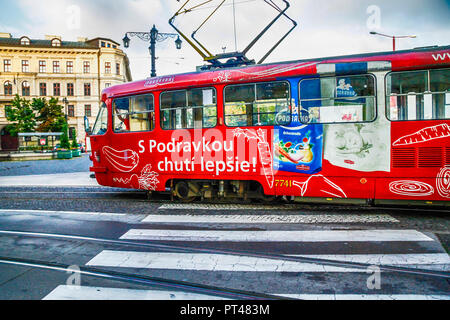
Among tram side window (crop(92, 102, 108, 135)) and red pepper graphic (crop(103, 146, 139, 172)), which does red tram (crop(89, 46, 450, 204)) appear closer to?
red pepper graphic (crop(103, 146, 139, 172))

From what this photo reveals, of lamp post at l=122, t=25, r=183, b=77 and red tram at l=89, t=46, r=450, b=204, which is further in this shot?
lamp post at l=122, t=25, r=183, b=77

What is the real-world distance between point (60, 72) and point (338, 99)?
202ft

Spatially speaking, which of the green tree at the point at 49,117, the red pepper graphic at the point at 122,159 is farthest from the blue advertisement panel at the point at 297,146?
the green tree at the point at 49,117

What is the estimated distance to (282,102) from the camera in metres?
6.91

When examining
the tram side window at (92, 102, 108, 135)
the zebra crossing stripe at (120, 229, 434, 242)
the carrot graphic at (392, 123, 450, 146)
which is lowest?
the zebra crossing stripe at (120, 229, 434, 242)

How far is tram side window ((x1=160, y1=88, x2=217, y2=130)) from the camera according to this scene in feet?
24.6

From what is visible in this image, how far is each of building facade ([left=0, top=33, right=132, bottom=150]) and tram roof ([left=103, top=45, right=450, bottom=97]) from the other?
5311 centimetres

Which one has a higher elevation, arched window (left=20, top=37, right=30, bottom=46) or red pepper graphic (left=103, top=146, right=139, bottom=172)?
arched window (left=20, top=37, right=30, bottom=46)

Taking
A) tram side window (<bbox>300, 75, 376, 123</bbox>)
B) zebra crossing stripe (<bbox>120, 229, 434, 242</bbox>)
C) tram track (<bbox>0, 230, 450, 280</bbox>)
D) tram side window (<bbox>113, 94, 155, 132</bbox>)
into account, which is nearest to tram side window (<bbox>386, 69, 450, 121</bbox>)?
tram side window (<bbox>300, 75, 376, 123</bbox>)

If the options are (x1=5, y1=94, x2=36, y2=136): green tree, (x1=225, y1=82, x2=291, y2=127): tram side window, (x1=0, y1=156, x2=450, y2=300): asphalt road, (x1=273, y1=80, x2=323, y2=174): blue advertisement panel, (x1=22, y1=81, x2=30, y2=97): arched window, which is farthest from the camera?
(x1=22, y1=81, x2=30, y2=97): arched window

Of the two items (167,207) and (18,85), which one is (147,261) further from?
(18,85)

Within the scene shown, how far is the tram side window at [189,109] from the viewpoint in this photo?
295 inches

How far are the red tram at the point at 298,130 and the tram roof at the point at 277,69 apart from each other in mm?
21

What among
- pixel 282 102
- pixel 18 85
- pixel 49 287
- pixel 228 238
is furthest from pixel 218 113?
pixel 18 85
